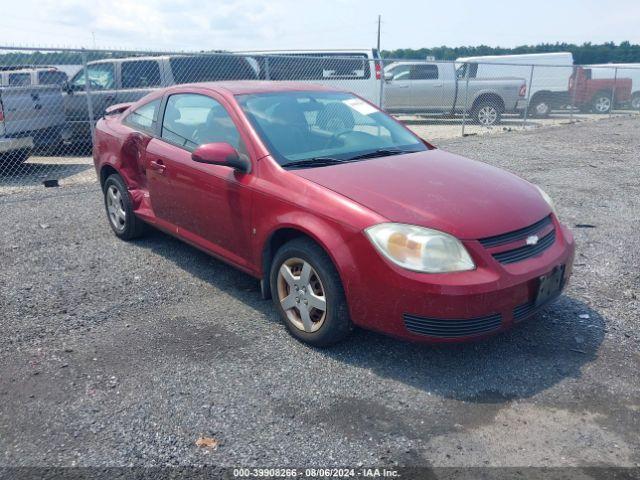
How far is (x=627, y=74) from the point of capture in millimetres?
21984

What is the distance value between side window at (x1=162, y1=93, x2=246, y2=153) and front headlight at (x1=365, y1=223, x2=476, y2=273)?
1.39 meters

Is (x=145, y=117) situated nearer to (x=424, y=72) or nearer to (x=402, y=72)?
(x=424, y=72)

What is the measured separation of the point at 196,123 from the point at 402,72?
14473 millimetres

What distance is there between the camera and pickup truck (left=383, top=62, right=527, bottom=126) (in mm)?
17188

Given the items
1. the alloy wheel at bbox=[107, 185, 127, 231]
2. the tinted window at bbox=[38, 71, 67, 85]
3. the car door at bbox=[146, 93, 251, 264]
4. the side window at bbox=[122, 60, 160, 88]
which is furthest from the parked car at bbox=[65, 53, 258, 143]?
the car door at bbox=[146, 93, 251, 264]

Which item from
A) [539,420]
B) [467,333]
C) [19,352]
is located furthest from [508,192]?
[19,352]

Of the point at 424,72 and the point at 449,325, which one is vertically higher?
the point at 424,72

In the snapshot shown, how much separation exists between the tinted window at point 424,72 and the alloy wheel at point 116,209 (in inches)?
537

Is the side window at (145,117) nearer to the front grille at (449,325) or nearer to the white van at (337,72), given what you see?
the front grille at (449,325)

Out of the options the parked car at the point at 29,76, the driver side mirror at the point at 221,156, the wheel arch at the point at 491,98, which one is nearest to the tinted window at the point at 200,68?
the parked car at the point at 29,76

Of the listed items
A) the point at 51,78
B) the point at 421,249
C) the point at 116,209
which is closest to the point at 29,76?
the point at 51,78

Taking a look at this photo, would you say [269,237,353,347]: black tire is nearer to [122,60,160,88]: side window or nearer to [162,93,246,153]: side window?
[162,93,246,153]: side window

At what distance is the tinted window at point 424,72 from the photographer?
17.5m

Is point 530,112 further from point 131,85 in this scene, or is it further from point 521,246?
point 521,246
